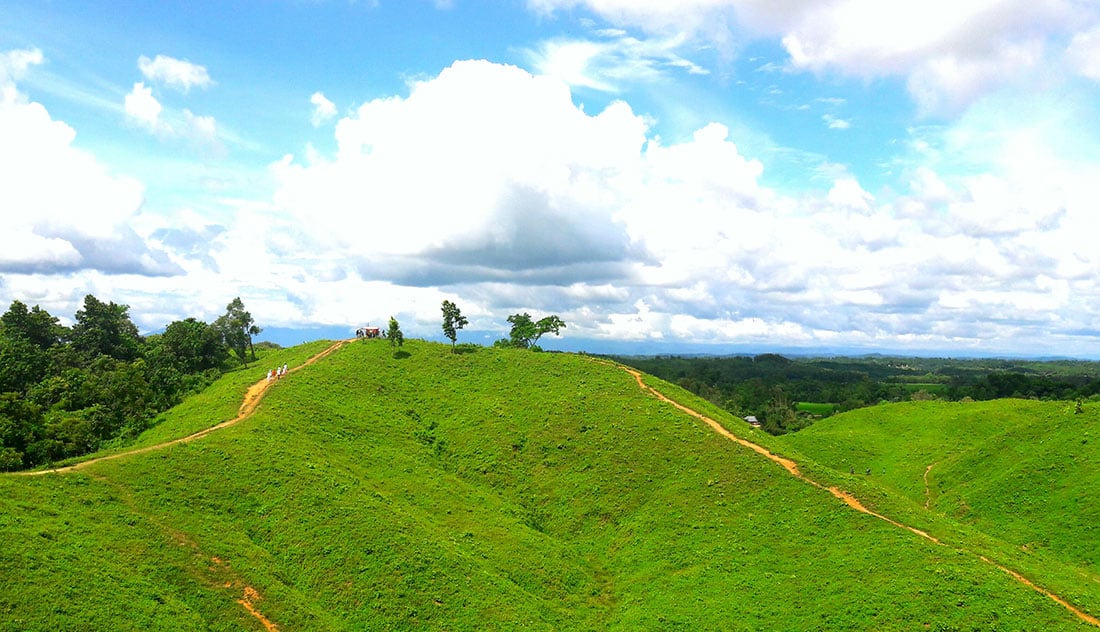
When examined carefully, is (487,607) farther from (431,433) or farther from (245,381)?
(245,381)

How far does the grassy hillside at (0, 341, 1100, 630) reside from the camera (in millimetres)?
28828

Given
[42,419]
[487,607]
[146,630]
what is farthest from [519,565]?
[42,419]

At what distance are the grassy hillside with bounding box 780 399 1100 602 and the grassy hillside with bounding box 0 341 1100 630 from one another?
1978 centimetres

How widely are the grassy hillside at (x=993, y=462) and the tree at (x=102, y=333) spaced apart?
346 feet

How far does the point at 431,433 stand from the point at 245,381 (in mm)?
25323

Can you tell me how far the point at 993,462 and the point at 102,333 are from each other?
122 meters

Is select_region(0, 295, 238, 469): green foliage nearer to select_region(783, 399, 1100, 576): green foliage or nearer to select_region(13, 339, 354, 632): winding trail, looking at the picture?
select_region(13, 339, 354, 632): winding trail

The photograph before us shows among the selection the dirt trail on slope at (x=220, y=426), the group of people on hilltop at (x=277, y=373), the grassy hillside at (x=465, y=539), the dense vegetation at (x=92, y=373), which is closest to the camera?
the grassy hillside at (x=465, y=539)

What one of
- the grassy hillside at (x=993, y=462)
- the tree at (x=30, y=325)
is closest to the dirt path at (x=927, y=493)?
the grassy hillside at (x=993, y=462)

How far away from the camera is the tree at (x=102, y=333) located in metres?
86.8

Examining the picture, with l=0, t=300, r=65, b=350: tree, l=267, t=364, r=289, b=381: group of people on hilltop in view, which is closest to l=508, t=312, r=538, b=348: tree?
l=267, t=364, r=289, b=381: group of people on hilltop

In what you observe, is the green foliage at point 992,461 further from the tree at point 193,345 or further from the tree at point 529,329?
the tree at point 193,345

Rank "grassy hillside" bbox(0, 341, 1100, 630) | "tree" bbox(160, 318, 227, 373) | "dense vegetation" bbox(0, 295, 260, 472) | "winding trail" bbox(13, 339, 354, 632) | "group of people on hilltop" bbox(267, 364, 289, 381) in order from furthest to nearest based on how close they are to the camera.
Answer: "tree" bbox(160, 318, 227, 373)
"group of people on hilltop" bbox(267, 364, 289, 381)
"dense vegetation" bbox(0, 295, 260, 472)
"winding trail" bbox(13, 339, 354, 632)
"grassy hillside" bbox(0, 341, 1100, 630)

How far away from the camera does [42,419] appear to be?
5038 cm
